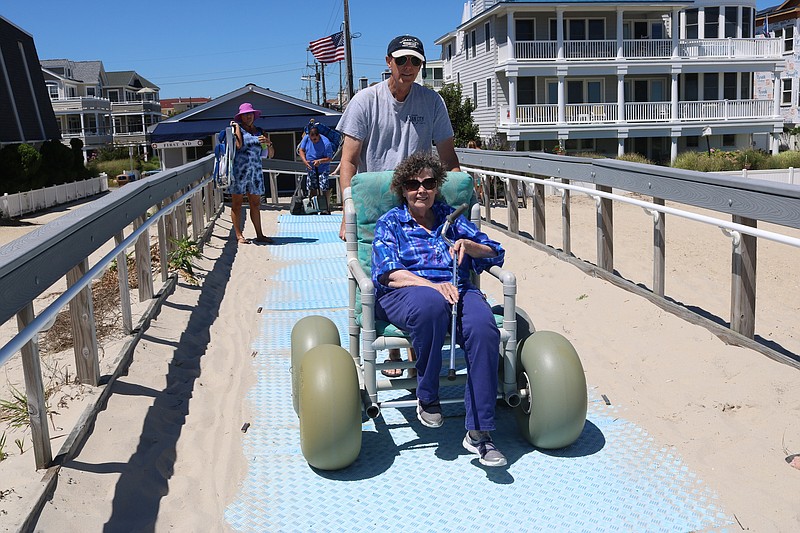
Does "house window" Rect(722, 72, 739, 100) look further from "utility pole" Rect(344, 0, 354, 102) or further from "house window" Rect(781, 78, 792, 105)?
"utility pole" Rect(344, 0, 354, 102)

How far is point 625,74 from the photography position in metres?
36.4

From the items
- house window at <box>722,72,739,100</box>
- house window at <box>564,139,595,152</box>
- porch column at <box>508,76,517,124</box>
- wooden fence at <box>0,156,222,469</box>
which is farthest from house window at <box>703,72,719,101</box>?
wooden fence at <box>0,156,222,469</box>

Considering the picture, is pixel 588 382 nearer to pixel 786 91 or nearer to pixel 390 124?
pixel 390 124

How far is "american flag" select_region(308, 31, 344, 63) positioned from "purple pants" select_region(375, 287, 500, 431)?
2958 cm

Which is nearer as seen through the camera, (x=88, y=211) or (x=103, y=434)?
(x=103, y=434)

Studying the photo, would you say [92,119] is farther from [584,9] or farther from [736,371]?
[736,371]

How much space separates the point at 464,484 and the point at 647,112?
35.2 m

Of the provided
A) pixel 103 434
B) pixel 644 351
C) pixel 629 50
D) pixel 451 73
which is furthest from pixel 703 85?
pixel 103 434

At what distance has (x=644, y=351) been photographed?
5.50m

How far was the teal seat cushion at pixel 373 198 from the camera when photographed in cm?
495

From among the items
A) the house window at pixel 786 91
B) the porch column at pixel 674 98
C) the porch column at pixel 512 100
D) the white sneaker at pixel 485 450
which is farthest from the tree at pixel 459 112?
the white sneaker at pixel 485 450

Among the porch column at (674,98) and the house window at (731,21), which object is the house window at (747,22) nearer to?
the house window at (731,21)

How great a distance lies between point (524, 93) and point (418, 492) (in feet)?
114

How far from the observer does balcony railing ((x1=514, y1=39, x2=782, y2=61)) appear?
35906 mm
